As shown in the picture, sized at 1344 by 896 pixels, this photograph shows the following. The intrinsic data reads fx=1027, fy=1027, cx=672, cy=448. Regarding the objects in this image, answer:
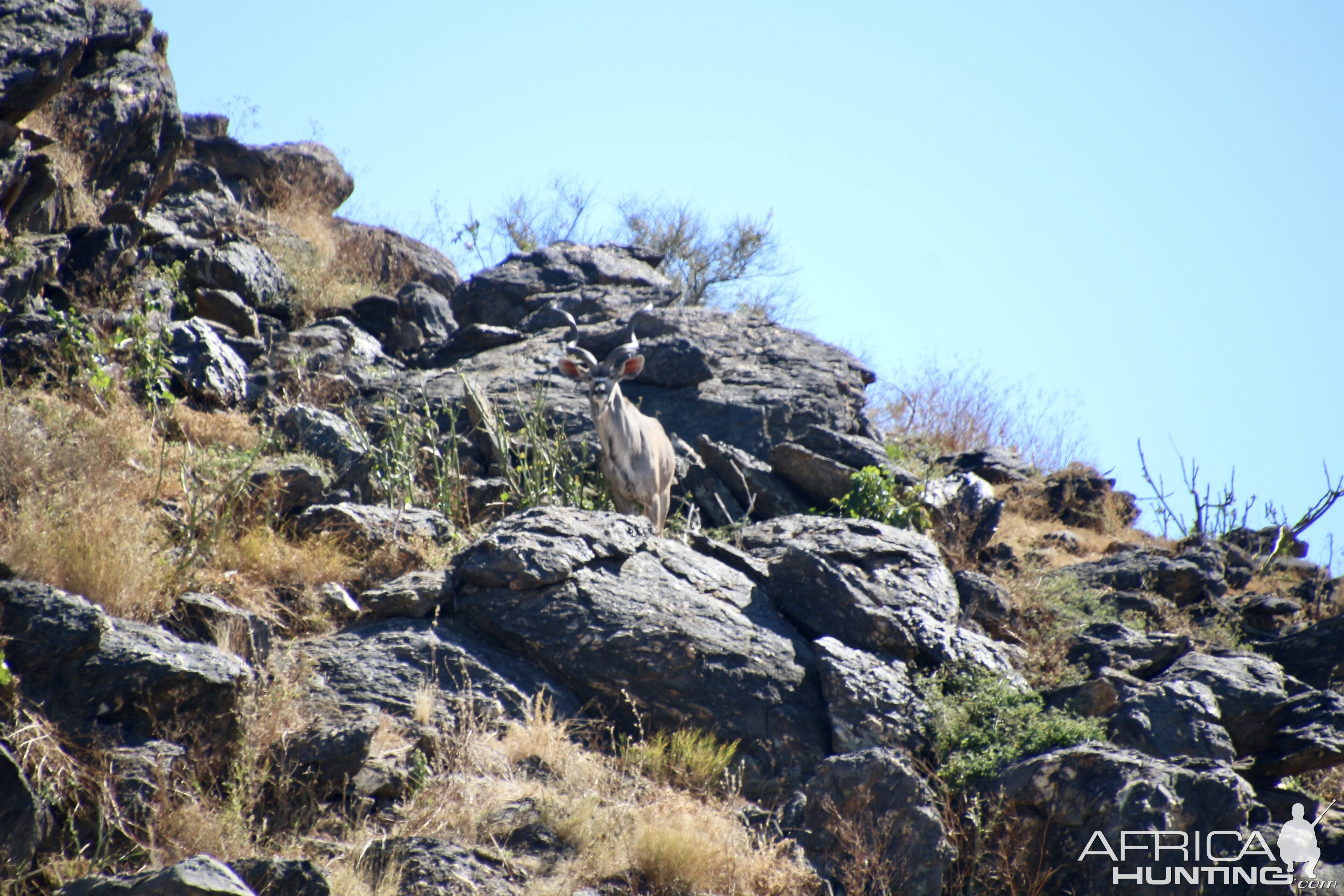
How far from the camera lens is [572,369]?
12773 mm

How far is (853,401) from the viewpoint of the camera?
15820 millimetres

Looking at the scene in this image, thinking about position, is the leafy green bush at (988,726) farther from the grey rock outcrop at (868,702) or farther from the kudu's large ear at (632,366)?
the kudu's large ear at (632,366)

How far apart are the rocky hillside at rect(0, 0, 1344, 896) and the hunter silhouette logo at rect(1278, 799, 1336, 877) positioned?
0.07 m

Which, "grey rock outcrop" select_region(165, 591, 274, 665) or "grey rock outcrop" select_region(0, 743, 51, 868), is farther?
"grey rock outcrop" select_region(165, 591, 274, 665)

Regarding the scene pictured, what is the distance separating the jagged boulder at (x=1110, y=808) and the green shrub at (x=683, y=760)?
80.4 inches

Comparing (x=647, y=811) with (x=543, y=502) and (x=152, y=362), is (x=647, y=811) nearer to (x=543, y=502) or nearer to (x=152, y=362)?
(x=543, y=502)

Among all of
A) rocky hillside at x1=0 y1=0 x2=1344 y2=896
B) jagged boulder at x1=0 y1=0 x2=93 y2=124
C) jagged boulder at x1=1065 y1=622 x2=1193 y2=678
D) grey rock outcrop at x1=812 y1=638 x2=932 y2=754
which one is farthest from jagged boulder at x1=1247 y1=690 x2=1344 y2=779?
jagged boulder at x1=0 y1=0 x2=93 y2=124

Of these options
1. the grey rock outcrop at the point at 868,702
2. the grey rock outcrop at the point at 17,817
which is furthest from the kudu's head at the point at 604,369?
the grey rock outcrop at the point at 17,817

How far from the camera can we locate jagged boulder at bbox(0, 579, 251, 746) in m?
5.94

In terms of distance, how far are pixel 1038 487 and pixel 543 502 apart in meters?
9.65

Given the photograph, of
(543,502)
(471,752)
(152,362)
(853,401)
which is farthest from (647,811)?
(853,401)

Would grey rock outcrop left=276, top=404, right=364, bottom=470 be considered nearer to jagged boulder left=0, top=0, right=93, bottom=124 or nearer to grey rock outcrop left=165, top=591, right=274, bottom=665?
grey rock outcrop left=165, top=591, right=274, bottom=665

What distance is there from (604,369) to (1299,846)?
8277mm

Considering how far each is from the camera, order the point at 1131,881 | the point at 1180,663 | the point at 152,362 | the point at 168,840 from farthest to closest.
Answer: the point at 152,362 < the point at 1180,663 < the point at 1131,881 < the point at 168,840
